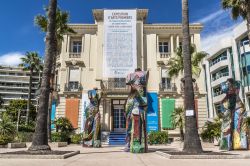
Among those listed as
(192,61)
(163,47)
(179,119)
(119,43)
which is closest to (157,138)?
(179,119)

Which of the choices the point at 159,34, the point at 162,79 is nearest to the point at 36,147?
Answer: the point at 162,79

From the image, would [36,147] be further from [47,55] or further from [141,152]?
[141,152]

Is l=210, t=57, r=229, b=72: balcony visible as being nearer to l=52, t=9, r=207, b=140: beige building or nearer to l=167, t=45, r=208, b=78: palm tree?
l=52, t=9, r=207, b=140: beige building

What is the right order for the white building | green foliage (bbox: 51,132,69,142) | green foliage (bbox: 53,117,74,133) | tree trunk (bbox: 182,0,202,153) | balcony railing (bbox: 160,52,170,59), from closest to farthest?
tree trunk (bbox: 182,0,202,153) < green foliage (bbox: 51,132,69,142) < green foliage (bbox: 53,117,74,133) < balcony railing (bbox: 160,52,170,59) < the white building

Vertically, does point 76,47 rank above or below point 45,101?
above

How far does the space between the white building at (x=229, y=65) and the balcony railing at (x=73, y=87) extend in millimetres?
24174

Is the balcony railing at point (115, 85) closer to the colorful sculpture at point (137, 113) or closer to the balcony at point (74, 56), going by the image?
the balcony at point (74, 56)

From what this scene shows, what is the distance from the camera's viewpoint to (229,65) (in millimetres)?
45406

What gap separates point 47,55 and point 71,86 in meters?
19.7

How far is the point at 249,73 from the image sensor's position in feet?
127

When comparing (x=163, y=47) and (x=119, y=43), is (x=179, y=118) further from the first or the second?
(x=163, y=47)

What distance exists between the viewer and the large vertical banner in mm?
29531

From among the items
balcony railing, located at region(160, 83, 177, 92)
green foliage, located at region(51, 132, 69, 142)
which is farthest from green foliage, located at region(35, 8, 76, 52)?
balcony railing, located at region(160, 83, 177, 92)

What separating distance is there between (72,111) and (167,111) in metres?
11.2
